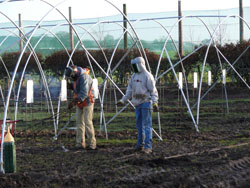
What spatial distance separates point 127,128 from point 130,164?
5.08 m

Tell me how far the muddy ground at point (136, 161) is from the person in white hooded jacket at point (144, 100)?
275 mm

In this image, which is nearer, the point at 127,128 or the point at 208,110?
the point at 127,128

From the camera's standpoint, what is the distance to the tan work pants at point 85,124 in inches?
396

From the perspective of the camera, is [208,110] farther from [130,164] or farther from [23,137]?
[130,164]

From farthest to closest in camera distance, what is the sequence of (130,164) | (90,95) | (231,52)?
1. (231,52)
2. (90,95)
3. (130,164)

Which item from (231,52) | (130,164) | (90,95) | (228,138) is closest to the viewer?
(130,164)

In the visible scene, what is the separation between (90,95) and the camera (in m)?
10.1

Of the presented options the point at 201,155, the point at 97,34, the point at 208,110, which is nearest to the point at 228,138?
the point at 201,155

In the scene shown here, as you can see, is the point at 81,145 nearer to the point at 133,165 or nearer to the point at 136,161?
the point at 136,161

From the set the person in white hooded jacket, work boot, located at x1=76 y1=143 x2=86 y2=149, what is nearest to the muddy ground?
work boot, located at x1=76 y1=143 x2=86 y2=149

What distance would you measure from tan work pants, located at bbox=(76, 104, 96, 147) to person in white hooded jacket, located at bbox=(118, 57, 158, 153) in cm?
91

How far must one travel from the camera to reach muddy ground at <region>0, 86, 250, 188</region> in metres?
7.07

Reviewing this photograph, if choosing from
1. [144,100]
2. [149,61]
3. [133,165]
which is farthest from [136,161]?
[149,61]

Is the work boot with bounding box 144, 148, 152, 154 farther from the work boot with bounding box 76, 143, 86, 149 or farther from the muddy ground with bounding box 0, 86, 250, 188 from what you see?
the work boot with bounding box 76, 143, 86, 149
